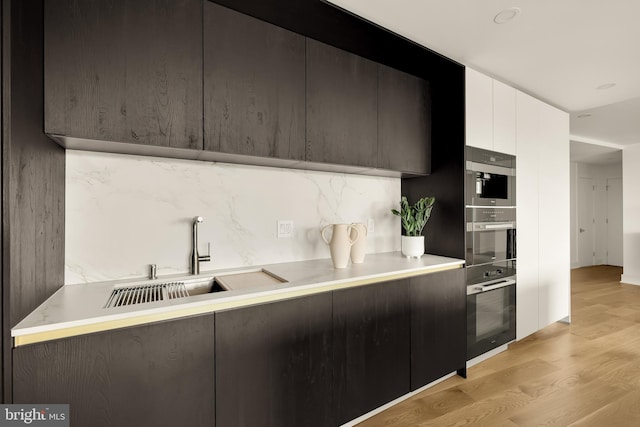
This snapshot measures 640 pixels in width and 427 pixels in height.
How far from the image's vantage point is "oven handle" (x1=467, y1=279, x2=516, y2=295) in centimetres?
241

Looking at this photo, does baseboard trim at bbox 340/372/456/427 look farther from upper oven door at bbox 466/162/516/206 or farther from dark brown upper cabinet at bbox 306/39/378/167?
dark brown upper cabinet at bbox 306/39/378/167

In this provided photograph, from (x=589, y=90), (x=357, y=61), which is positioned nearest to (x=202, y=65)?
(x=357, y=61)

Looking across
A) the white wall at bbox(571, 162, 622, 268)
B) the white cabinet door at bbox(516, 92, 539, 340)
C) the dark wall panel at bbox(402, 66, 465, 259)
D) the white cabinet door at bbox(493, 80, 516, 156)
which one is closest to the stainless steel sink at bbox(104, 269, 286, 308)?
the dark wall panel at bbox(402, 66, 465, 259)

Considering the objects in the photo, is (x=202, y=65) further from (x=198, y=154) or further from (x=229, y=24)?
(x=198, y=154)

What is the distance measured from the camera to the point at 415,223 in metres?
2.42

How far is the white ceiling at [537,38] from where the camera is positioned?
1.78 meters

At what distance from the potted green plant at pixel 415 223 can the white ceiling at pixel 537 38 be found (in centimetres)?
→ 112

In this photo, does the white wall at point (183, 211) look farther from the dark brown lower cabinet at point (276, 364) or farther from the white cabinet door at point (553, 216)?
the white cabinet door at point (553, 216)

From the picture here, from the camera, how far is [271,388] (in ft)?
4.76

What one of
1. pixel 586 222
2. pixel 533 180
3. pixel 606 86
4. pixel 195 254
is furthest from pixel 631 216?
pixel 195 254

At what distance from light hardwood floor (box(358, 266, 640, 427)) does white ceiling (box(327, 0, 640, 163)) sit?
2.39m

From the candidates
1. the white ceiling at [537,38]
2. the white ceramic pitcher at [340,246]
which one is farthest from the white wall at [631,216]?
the white ceramic pitcher at [340,246]

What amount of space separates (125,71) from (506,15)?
2.08 meters

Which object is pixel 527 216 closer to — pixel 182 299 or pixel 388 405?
pixel 388 405
